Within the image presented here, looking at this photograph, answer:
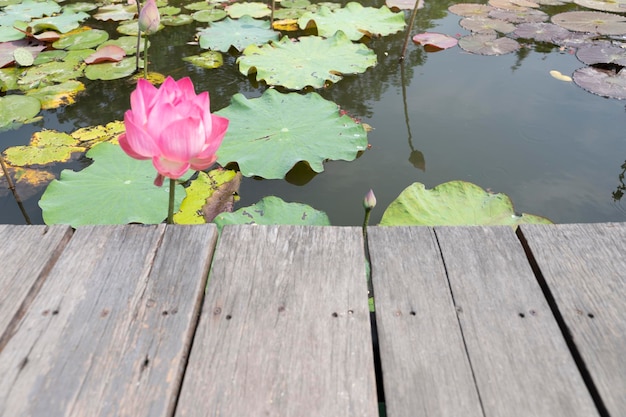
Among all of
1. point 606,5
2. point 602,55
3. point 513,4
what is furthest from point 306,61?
point 606,5

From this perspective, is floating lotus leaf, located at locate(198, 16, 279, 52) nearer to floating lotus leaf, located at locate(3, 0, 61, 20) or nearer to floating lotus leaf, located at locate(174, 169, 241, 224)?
floating lotus leaf, located at locate(3, 0, 61, 20)

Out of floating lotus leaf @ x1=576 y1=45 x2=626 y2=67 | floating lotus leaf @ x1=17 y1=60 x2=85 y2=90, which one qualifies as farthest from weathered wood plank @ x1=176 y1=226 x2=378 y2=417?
floating lotus leaf @ x1=576 y1=45 x2=626 y2=67

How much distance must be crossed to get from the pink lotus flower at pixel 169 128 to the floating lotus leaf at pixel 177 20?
294cm

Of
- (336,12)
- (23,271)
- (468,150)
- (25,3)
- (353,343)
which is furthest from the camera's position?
(25,3)

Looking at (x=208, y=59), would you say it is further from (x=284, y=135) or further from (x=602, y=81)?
(x=602, y=81)

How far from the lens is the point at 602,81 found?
8.88 feet

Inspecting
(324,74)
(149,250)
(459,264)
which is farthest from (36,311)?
(324,74)

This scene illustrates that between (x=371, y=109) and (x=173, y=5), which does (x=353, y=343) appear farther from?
(x=173, y=5)

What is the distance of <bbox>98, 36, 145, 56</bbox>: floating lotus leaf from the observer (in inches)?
125

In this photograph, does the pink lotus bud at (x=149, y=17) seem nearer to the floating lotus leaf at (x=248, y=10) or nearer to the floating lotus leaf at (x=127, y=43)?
the floating lotus leaf at (x=127, y=43)

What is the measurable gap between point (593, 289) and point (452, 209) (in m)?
0.81

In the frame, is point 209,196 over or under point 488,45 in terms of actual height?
under

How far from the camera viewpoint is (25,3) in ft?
12.6

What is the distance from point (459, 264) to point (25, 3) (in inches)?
167
